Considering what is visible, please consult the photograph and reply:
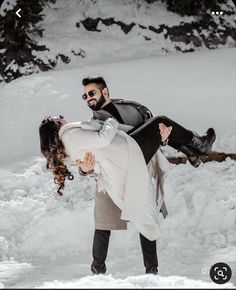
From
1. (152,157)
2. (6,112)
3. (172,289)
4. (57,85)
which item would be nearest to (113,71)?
(57,85)

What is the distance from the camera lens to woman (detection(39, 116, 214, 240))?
2.94 metres

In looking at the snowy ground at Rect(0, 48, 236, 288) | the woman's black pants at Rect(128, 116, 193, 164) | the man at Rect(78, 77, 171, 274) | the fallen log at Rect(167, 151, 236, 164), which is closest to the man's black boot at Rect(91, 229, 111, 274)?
the man at Rect(78, 77, 171, 274)

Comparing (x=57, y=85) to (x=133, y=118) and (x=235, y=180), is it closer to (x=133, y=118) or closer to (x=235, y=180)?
(x=235, y=180)

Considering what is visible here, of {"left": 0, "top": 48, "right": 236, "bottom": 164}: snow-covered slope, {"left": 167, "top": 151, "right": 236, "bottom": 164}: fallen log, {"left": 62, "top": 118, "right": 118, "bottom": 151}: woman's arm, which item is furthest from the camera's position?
{"left": 0, "top": 48, "right": 236, "bottom": 164}: snow-covered slope

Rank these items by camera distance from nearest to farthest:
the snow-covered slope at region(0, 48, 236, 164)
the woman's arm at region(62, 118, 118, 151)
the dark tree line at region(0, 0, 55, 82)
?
the woman's arm at region(62, 118, 118, 151) → the snow-covered slope at region(0, 48, 236, 164) → the dark tree line at region(0, 0, 55, 82)

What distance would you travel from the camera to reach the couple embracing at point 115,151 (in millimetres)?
2918

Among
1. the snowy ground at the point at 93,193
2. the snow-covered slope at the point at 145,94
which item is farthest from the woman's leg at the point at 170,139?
the snow-covered slope at the point at 145,94

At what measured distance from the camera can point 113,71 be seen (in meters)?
8.04

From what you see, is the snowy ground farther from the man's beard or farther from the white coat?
the man's beard

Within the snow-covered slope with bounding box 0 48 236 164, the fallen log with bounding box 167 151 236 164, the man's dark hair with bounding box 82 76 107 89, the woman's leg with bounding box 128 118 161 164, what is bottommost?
the fallen log with bounding box 167 151 236 164

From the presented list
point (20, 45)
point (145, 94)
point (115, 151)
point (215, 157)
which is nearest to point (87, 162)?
point (115, 151)

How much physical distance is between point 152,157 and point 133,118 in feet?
0.93

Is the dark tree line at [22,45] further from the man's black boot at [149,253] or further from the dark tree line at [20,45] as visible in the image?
the man's black boot at [149,253]

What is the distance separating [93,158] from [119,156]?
15cm
